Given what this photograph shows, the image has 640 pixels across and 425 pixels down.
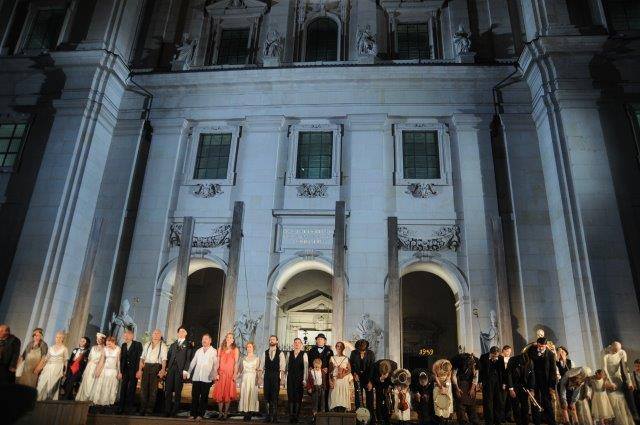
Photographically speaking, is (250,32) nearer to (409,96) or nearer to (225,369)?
(409,96)

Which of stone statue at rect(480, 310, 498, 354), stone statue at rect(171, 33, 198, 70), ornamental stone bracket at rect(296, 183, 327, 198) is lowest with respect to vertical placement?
stone statue at rect(480, 310, 498, 354)

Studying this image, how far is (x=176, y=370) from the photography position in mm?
10578

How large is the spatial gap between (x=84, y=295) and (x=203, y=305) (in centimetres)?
756

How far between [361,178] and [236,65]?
26.5ft

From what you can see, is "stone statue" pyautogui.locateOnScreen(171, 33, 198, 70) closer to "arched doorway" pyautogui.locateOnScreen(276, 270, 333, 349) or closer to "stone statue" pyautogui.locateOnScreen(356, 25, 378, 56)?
"stone statue" pyautogui.locateOnScreen(356, 25, 378, 56)

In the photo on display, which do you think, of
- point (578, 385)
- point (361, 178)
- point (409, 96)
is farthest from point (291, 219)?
point (578, 385)

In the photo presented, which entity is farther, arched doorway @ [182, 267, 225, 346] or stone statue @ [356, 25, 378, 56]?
arched doorway @ [182, 267, 225, 346]

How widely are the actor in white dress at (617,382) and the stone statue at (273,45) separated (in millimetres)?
16188

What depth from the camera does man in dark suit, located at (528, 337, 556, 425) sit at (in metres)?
9.82

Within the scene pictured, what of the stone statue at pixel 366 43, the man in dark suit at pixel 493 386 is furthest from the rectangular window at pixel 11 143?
the man in dark suit at pixel 493 386

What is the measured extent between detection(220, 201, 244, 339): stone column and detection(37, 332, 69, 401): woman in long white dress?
198 inches

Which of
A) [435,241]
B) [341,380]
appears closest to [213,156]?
[435,241]

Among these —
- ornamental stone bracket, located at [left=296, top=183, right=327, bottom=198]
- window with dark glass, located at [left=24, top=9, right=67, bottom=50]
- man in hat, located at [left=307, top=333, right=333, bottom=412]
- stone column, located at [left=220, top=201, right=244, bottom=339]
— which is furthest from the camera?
window with dark glass, located at [left=24, top=9, right=67, bottom=50]

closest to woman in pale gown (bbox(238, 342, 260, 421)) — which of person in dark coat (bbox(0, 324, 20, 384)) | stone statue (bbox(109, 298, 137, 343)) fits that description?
person in dark coat (bbox(0, 324, 20, 384))
